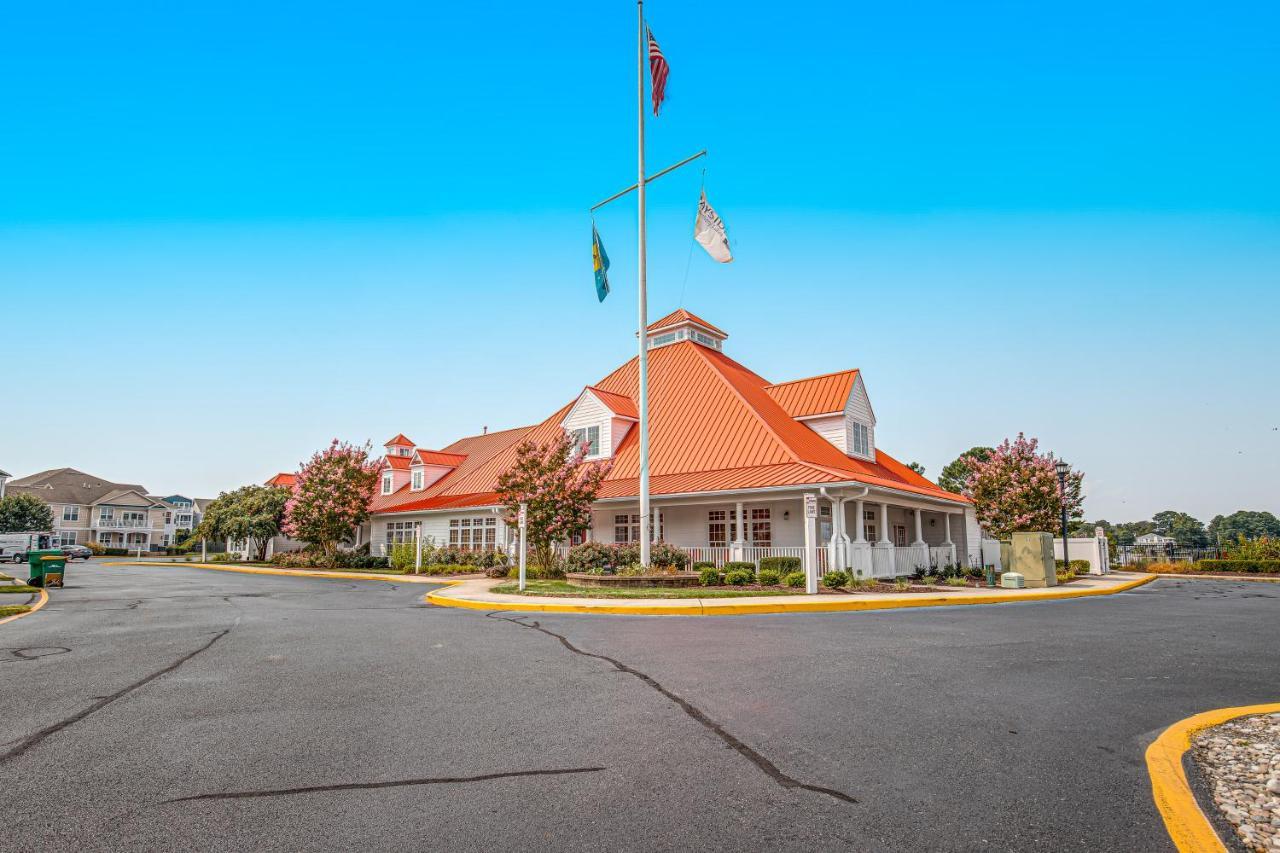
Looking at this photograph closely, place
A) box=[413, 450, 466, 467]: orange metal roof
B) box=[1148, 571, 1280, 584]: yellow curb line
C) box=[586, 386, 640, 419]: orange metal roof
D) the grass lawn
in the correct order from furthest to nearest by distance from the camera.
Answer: box=[413, 450, 466, 467]: orange metal roof, box=[1148, 571, 1280, 584]: yellow curb line, box=[586, 386, 640, 419]: orange metal roof, the grass lawn

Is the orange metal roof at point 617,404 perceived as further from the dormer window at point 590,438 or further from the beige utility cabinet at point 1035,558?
the beige utility cabinet at point 1035,558

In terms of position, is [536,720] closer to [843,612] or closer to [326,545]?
[843,612]

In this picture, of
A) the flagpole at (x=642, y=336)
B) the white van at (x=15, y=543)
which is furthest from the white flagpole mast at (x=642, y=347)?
the white van at (x=15, y=543)

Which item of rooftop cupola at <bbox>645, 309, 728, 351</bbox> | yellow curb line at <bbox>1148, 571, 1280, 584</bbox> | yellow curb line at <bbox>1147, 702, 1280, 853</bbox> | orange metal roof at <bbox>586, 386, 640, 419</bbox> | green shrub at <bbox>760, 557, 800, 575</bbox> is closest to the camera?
yellow curb line at <bbox>1147, 702, 1280, 853</bbox>

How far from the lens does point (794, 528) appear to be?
83.9 feet

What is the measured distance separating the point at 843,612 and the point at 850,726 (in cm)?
985

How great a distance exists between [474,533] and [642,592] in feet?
54.8

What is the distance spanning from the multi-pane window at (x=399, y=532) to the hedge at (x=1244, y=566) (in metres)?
41.3

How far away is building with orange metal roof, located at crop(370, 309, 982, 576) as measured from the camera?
24305mm

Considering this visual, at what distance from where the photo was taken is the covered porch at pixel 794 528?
22953 mm

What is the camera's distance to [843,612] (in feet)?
51.0

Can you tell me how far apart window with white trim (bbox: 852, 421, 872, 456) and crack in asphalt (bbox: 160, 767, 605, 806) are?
88.5 ft

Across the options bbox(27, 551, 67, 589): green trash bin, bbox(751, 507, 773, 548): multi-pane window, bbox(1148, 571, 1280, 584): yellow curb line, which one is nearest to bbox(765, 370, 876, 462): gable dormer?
bbox(751, 507, 773, 548): multi-pane window

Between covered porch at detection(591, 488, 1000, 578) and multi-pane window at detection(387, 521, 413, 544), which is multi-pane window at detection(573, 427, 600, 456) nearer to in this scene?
covered porch at detection(591, 488, 1000, 578)
